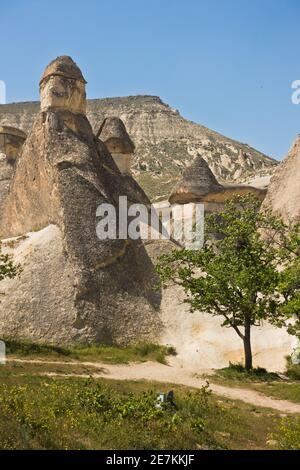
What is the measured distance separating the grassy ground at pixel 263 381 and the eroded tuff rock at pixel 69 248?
590 cm

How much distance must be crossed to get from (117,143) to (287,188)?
12.3m

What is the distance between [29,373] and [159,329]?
926cm

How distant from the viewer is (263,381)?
1745 cm

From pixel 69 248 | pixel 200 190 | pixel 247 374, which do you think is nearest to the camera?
pixel 247 374

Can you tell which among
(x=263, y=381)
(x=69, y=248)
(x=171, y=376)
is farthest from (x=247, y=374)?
(x=69, y=248)

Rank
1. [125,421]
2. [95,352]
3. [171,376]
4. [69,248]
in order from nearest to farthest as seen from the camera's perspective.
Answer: [125,421] → [171,376] → [95,352] → [69,248]

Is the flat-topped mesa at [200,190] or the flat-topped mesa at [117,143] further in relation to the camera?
the flat-topped mesa at [117,143]

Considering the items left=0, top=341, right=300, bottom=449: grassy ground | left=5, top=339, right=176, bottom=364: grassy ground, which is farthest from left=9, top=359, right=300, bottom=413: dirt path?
left=0, top=341, right=300, bottom=449: grassy ground

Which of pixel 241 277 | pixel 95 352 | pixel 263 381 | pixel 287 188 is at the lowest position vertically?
pixel 263 381

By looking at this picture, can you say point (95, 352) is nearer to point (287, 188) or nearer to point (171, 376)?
point (171, 376)

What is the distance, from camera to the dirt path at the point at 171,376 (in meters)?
14.4

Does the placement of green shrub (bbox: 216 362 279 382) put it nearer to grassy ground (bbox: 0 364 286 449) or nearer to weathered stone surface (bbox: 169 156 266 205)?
grassy ground (bbox: 0 364 286 449)

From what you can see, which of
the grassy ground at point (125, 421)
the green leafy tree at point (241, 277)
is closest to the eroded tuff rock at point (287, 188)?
the green leafy tree at point (241, 277)

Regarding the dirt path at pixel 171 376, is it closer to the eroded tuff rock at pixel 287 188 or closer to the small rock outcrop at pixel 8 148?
the eroded tuff rock at pixel 287 188
